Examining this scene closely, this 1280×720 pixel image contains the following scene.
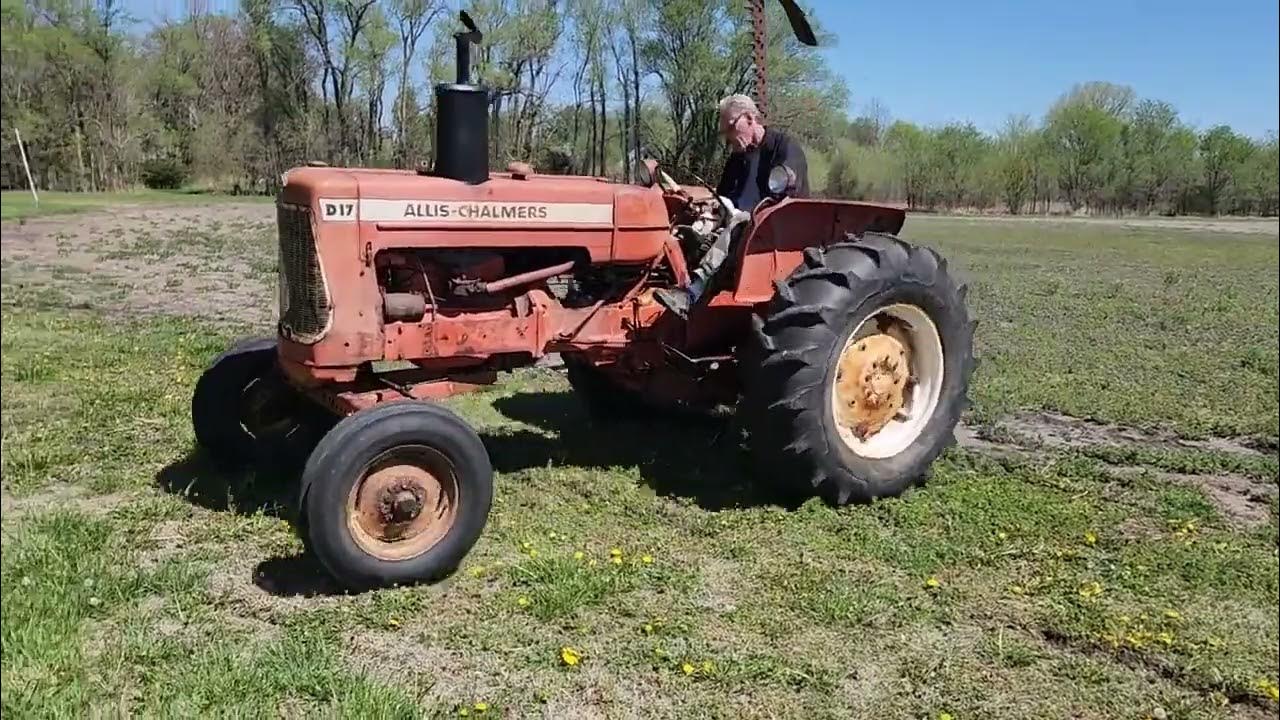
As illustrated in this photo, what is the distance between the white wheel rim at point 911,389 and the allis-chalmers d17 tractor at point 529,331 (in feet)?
0.03

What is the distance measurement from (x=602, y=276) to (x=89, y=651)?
2588mm

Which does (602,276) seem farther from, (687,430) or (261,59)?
(261,59)

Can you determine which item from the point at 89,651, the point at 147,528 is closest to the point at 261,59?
the point at 89,651

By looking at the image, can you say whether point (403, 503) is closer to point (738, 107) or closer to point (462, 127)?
point (462, 127)

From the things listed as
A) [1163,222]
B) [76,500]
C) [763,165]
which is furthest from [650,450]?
[1163,222]

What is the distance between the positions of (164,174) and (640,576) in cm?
217

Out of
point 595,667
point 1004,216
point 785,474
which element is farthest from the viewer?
point 1004,216

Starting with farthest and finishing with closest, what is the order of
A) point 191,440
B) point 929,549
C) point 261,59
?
point 191,440
point 929,549
point 261,59

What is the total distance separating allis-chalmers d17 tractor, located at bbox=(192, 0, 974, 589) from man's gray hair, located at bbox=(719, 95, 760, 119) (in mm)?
247

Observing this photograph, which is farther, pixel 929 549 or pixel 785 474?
pixel 785 474

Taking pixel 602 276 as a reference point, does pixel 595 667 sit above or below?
below

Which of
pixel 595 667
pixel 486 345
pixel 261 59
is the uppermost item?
pixel 261 59

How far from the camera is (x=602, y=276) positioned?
4812mm

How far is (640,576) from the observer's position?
3.81m
